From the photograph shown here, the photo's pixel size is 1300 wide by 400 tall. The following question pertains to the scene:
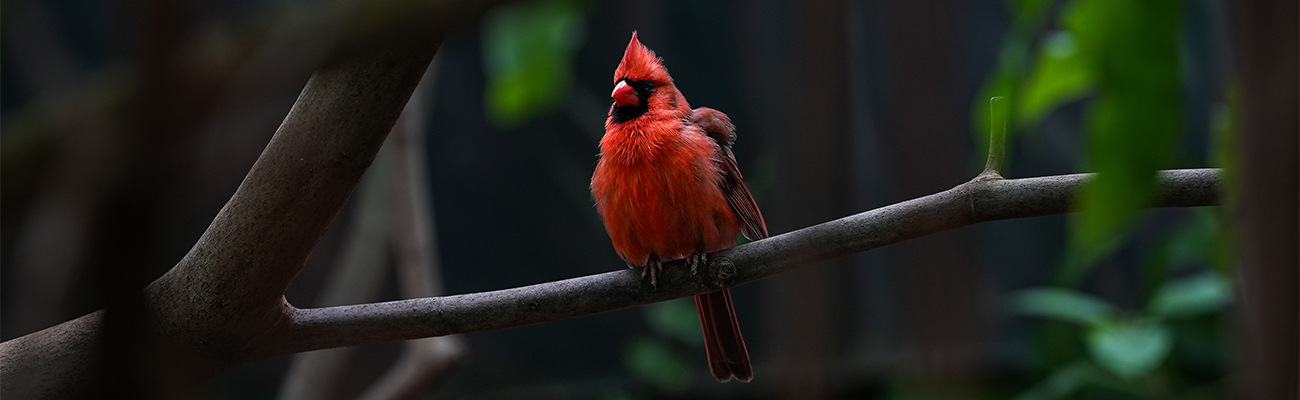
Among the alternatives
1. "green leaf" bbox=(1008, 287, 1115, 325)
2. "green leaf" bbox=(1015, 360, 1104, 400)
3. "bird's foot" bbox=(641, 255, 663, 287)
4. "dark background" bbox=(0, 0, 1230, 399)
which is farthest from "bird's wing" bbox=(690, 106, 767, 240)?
"green leaf" bbox=(1015, 360, 1104, 400)

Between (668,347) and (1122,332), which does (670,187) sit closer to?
(1122,332)

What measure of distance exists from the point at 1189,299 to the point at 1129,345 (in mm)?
347

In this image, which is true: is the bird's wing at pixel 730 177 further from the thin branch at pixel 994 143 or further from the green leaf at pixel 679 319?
the green leaf at pixel 679 319

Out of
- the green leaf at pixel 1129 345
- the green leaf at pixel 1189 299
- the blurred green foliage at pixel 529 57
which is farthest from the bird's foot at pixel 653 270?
the green leaf at pixel 1189 299

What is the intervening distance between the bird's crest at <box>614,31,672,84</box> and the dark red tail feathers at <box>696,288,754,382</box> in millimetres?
636

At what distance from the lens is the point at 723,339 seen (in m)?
2.66

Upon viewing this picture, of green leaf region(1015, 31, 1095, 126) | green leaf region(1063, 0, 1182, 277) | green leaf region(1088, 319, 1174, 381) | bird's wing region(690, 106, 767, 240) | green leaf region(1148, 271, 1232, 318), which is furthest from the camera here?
green leaf region(1148, 271, 1232, 318)

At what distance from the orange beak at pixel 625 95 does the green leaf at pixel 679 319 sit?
2.04 metres

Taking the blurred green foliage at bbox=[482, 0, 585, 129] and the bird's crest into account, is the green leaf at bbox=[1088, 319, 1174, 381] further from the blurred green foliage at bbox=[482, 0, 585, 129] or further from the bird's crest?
the blurred green foliage at bbox=[482, 0, 585, 129]

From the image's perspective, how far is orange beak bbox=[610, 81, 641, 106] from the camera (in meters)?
2.73

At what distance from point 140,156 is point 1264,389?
1.66 feet

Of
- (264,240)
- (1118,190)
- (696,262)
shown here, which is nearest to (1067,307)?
(696,262)

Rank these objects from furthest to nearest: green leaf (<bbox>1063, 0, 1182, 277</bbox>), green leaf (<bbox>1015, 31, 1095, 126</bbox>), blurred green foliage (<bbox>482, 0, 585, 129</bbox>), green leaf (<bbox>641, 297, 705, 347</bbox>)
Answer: green leaf (<bbox>641, 297, 705, 347</bbox>) → blurred green foliage (<bbox>482, 0, 585, 129</bbox>) → green leaf (<bbox>1015, 31, 1095, 126</bbox>) → green leaf (<bbox>1063, 0, 1182, 277</bbox>)

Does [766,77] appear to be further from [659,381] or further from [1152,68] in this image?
[659,381]
